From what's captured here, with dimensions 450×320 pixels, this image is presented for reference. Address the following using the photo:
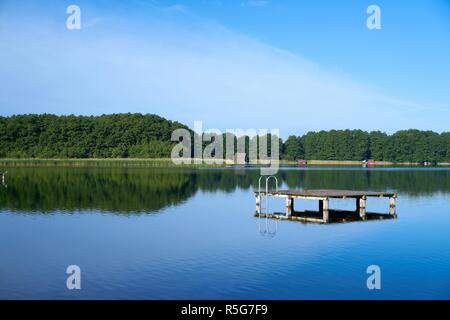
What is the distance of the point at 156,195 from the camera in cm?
4216

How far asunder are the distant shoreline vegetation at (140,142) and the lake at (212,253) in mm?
79714

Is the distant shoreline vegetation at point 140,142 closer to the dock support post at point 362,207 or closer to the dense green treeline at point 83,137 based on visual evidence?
the dense green treeline at point 83,137

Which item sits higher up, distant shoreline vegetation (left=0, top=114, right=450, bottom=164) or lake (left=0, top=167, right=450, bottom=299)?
distant shoreline vegetation (left=0, top=114, right=450, bottom=164)

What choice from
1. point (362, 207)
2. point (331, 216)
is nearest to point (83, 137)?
point (331, 216)

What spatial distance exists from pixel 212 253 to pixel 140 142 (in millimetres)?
108695

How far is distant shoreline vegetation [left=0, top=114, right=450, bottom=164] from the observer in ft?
384

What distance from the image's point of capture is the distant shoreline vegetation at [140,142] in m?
117

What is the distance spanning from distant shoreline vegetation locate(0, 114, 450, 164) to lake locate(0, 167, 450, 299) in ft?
262

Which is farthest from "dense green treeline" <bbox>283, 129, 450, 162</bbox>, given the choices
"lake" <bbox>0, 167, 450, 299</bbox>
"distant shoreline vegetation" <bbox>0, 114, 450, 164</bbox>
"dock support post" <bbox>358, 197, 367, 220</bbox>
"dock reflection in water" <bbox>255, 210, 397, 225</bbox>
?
"dock support post" <bbox>358, 197, 367, 220</bbox>

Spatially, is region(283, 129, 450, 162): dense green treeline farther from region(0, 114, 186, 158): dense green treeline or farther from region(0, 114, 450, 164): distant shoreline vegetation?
region(0, 114, 186, 158): dense green treeline

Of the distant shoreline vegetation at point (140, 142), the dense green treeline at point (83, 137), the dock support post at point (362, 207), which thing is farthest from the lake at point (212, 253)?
the dense green treeline at point (83, 137)

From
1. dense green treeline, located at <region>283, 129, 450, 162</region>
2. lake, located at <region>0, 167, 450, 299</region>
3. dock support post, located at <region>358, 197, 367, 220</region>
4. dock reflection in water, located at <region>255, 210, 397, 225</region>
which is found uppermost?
dense green treeline, located at <region>283, 129, 450, 162</region>
